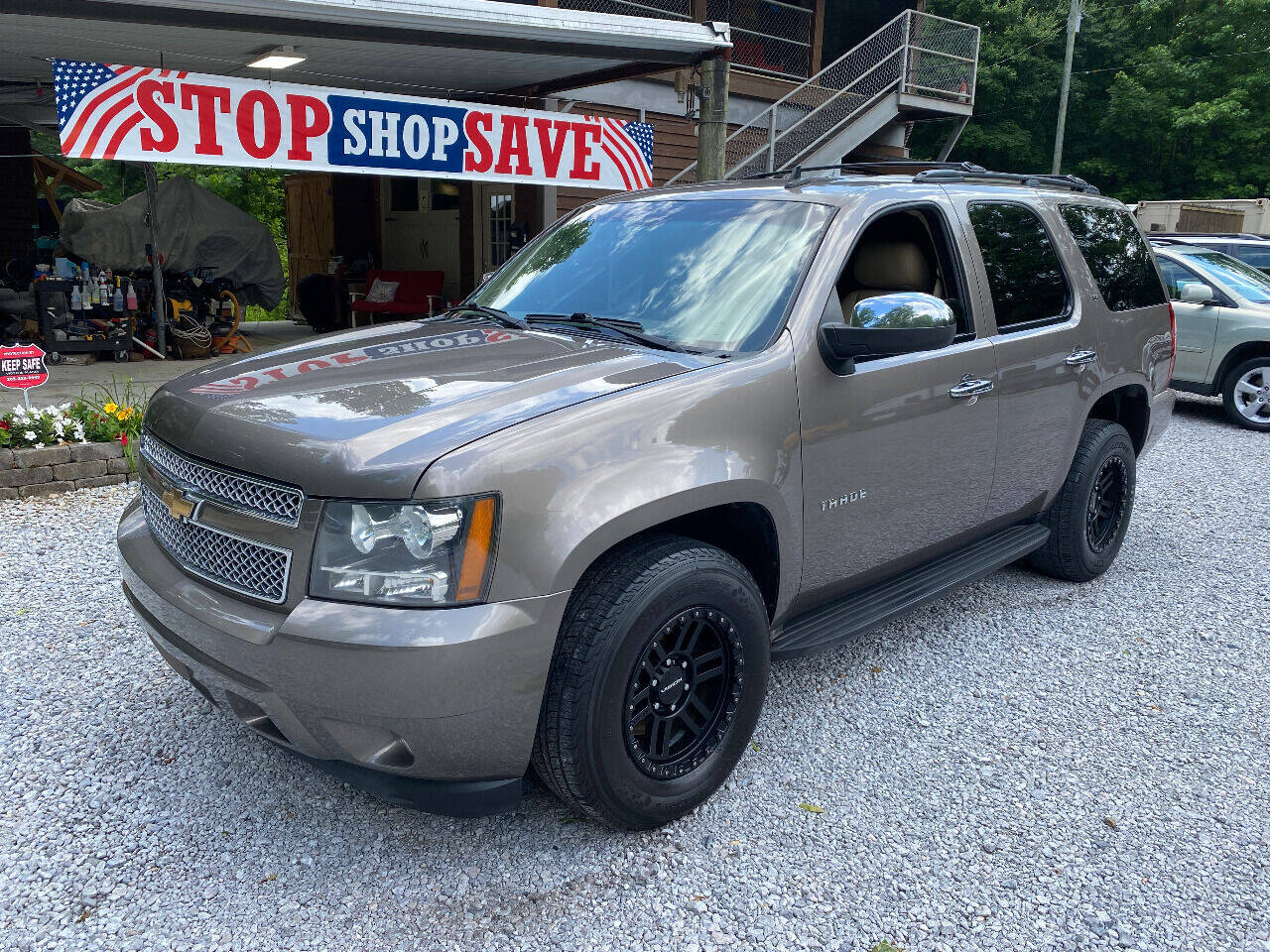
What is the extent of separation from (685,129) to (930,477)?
43.7 feet

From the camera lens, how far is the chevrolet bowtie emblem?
271 cm

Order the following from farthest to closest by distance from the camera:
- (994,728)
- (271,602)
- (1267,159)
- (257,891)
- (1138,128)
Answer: (1138,128) < (1267,159) < (994,728) < (257,891) < (271,602)

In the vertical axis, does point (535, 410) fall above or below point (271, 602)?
above

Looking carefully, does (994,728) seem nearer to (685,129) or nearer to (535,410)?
(535,410)

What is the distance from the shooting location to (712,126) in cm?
880

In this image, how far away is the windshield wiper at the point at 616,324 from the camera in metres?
3.17

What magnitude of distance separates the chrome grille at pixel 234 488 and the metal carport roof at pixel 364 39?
5675mm

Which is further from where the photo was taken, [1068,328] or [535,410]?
[1068,328]

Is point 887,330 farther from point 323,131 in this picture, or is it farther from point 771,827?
point 323,131

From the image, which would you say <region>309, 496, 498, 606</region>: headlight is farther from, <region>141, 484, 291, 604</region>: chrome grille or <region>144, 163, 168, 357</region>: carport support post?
<region>144, 163, 168, 357</region>: carport support post

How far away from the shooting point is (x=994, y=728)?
3559 mm

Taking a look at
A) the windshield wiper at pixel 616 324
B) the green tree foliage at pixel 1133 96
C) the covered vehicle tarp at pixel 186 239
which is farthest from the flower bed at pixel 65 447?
the green tree foliage at pixel 1133 96

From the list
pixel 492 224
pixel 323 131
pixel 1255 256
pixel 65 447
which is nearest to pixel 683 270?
pixel 65 447

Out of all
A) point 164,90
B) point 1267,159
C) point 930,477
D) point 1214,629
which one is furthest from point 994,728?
point 1267,159
